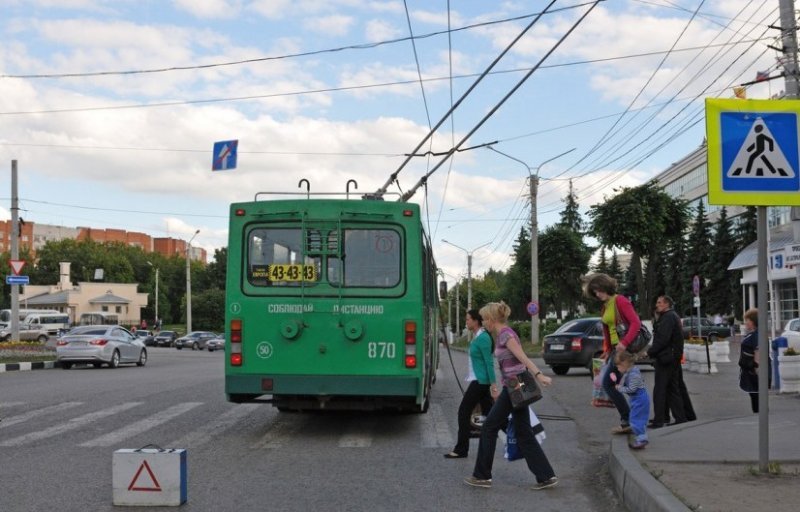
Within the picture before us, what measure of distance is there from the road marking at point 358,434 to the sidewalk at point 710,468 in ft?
9.85

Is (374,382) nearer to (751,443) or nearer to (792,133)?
(751,443)

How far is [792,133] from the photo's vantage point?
23.6ft

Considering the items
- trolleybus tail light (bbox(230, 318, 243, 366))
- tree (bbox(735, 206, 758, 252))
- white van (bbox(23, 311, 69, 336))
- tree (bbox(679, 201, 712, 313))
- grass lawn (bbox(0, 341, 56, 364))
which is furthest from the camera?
tree (bbox(679, 201, 712, 313))

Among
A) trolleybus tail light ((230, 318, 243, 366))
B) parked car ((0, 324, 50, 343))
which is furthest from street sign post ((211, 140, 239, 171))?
parked car ((0, 324, 50, 343))

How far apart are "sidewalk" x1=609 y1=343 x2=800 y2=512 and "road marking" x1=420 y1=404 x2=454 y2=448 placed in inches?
86.9

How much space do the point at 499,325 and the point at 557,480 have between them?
1442 millimetres

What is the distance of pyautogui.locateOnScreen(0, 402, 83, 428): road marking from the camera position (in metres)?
12.1

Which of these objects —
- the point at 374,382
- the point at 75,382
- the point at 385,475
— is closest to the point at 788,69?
the point at 374,382

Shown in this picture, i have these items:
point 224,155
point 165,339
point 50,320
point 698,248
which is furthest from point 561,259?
point 50,320

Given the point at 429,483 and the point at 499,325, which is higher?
the point at 499,325

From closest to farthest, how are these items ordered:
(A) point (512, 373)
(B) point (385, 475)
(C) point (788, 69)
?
1. (A) point (512, 373)
2. (B) point (385, 475)
3. (C) point (788, 69)

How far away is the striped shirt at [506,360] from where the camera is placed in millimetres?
7520

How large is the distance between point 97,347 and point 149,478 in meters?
22.1

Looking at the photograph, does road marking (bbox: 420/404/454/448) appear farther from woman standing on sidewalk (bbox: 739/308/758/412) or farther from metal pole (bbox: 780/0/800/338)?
metal pole (bbox: 780/0/800/338)
